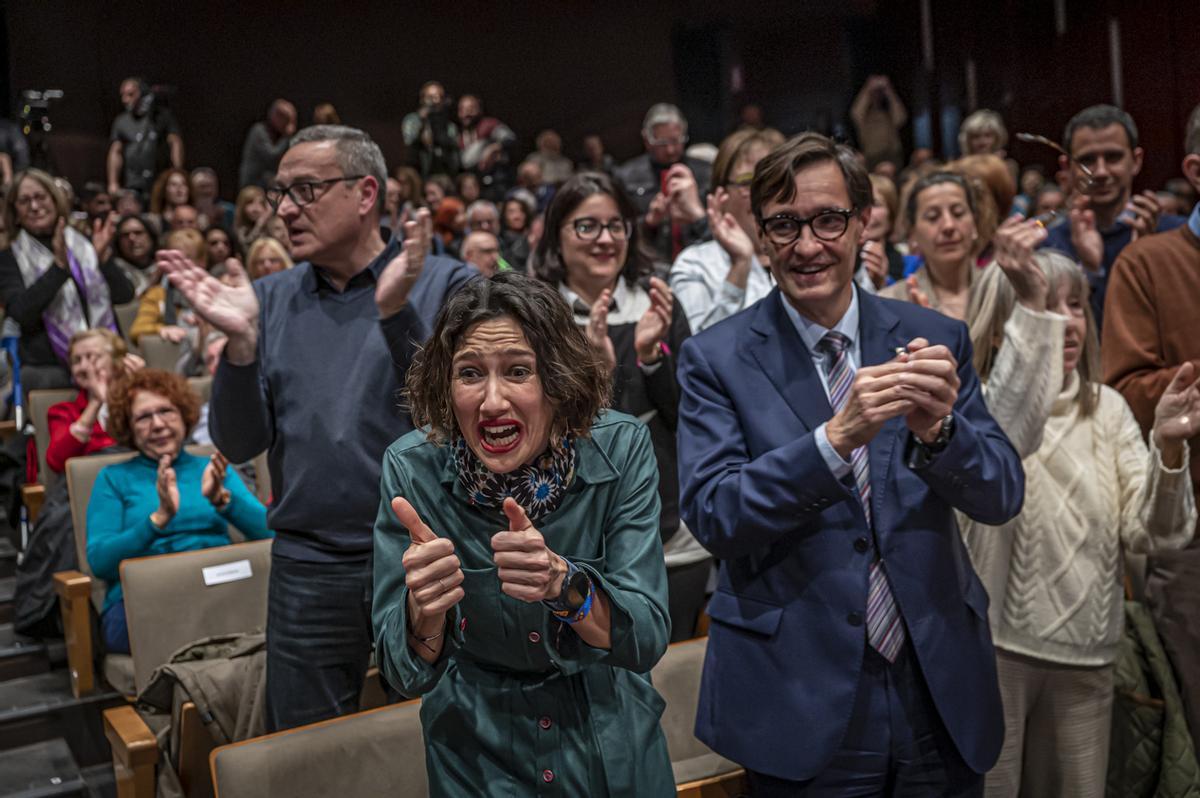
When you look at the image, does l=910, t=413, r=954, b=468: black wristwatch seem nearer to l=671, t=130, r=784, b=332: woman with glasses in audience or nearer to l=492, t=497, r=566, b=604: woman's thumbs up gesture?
l=492, t=497, r=566, b=604: woman's thumbs up gesture

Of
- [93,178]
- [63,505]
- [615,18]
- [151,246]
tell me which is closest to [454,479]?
[63,505]

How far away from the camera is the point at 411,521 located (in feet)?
4.12

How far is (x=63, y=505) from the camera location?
3.60 m

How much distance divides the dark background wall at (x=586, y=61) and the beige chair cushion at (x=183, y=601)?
25.7 feet

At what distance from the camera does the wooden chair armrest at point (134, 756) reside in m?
2.27

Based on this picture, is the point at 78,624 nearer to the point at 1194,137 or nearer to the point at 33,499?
the point at 33,499

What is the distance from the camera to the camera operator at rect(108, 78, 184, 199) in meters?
8.46

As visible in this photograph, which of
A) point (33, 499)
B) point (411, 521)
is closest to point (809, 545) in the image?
point (411, 521)

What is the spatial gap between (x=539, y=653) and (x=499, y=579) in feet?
0.37

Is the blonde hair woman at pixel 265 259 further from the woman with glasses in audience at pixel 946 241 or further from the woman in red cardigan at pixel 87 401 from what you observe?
the woman with glasses in audience at pixel 946 241

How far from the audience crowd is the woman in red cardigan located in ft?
1.94

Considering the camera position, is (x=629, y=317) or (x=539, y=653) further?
(x=629, y=317)

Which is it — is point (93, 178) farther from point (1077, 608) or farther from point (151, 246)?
point (1077, 608)

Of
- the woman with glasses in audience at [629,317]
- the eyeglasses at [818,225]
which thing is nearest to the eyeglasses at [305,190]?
the woman with glasses in audience at [629,317]
